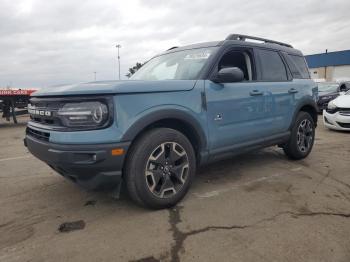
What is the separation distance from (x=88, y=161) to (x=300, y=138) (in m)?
3.79

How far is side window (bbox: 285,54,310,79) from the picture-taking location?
17.5ft

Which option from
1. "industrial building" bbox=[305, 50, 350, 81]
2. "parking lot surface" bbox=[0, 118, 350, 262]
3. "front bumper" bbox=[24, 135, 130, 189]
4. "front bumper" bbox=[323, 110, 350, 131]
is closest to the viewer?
"parking lot surface" bbox=[0, 118, 350, 262]

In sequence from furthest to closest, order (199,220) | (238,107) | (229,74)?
(238,107), (229,74), (199,220)

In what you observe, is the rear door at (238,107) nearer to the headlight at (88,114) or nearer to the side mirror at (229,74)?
the side mirror at (229,74)

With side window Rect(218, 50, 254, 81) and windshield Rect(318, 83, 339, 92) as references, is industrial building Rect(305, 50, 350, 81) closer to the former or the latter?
windshield Rect(318, 83, 339, 92)

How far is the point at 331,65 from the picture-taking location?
2082 inches

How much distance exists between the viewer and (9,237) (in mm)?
2902

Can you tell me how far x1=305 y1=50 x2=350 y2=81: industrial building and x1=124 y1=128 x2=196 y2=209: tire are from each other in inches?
2009

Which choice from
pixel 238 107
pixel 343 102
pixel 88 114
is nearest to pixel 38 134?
pixel 88 114

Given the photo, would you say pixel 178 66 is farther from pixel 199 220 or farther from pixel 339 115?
pixel 339 115

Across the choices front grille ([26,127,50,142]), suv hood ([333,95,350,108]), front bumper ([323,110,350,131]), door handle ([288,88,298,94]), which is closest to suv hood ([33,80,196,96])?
front grille ([26,127,50,142])

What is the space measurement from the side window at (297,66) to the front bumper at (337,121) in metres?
3.70

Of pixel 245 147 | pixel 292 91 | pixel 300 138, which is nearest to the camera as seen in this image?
pixel 245 147

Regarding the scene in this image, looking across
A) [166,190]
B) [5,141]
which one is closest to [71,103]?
[166,190]
